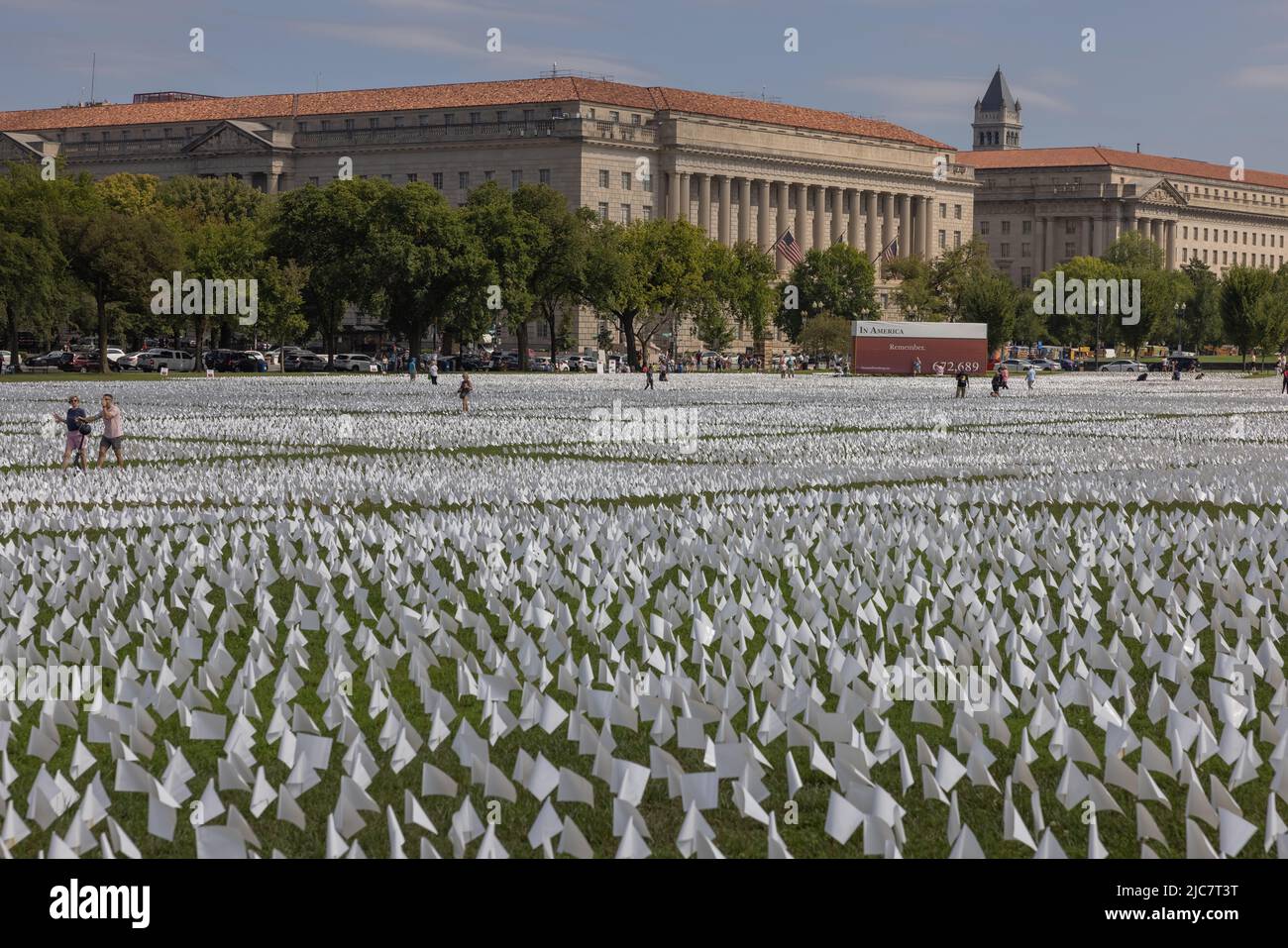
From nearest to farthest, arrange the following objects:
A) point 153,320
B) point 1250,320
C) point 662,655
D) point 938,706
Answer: point 938,706
point 662,655
point 153,320
point 1250,320

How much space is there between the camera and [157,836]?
841 centimetres

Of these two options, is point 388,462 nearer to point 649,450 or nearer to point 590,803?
point 649,450

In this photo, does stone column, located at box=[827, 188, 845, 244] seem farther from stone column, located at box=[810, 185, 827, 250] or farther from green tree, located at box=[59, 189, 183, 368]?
green tree, located at box=[59, 189, 183, 368]

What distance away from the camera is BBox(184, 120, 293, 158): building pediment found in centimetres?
15588

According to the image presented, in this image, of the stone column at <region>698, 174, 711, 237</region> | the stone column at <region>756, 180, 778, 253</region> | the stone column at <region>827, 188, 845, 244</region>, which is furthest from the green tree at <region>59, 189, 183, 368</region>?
the stone column at <region>827, 188, 845, 244</region>

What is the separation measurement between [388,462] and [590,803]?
21.9m

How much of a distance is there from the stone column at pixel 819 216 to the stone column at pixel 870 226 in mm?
5614

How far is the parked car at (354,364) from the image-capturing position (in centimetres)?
10400

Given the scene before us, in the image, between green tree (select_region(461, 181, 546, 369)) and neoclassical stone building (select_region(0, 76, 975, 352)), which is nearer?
green tree (select_region(461, 181, 546, 369))

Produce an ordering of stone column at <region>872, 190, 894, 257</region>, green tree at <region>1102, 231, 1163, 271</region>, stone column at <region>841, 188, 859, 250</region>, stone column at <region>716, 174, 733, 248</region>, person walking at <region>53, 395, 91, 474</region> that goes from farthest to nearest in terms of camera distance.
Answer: stone column at <region>872, 190, 894, 257</region>, green tree at <region>1102, 231, 1163, 271</region>, stone column at <region>841, 188, 859, 250</region>, stone column at <region>716, 174, 733, 248</region>, person walking at <region>53, 395, 91, 474</region>

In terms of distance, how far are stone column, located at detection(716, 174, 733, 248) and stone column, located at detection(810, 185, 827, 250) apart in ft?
42.3
